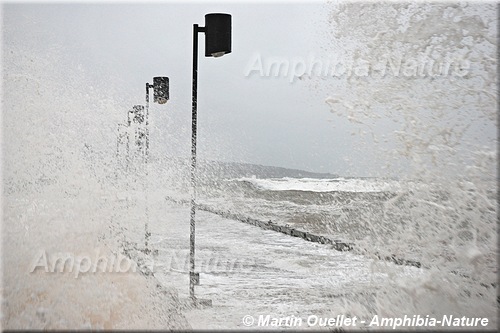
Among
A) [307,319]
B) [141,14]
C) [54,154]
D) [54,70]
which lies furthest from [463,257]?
[141,14]

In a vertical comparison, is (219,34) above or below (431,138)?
above

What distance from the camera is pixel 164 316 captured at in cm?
219

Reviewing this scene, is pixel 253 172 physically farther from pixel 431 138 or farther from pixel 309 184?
pixel 431 138

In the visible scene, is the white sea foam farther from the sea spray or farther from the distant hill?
the sea spray

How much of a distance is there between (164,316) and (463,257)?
1168 mm

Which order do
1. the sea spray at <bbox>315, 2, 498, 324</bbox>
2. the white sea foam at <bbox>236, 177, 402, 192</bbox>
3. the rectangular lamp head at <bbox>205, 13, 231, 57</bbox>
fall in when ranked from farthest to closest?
the white sea foam at <bbox>236, 177, 402, 192</bbox>, the rectangular lamp head at <bbox>205, 13, 231, 57</bbox>, the sea spray at <bbox>315, 2, 498, 324</bbox>

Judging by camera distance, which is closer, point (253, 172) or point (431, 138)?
point (431, 138)

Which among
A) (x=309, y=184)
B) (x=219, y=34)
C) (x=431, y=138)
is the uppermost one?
(x=219, y=34)

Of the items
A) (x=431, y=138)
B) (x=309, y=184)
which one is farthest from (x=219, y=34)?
(x=309, y=184)

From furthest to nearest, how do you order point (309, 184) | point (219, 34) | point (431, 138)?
1. point (309, 184)
2. point (219, 34)
3. point (431, 138)

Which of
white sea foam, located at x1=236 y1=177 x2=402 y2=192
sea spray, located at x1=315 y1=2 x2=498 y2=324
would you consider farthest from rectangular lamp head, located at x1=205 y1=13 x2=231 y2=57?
white sea foam, located at x1=236 y1=177 x2=402 y2=192

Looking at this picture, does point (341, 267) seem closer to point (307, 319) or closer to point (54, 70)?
point (307, 319)

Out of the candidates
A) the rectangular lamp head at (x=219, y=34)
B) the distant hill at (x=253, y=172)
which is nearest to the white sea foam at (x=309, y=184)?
the distant hill at (x=253, y=172)

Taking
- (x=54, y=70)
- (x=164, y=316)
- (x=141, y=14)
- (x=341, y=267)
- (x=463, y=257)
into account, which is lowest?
(x=341, y=267)
